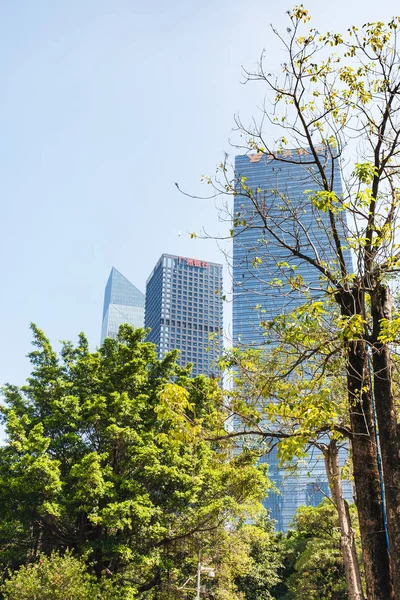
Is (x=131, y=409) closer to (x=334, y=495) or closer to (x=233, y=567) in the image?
(x=334, y=495)

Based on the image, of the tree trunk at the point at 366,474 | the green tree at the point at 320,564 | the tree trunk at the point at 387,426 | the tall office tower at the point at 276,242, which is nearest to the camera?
the tree trunk at the point at 387,426

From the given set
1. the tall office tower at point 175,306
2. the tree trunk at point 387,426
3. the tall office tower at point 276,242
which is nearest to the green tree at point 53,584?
the tall office tower at point 276,242

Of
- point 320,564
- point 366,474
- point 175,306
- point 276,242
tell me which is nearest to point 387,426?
point 366,474

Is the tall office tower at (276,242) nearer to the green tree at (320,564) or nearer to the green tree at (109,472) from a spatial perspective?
the green tree at (109,472)

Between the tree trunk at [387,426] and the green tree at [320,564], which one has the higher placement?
the tree trunk at [387,426]

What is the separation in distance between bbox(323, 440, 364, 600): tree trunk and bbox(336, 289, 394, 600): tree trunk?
4788 millimetres

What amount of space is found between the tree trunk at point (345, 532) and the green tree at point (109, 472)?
427 cm

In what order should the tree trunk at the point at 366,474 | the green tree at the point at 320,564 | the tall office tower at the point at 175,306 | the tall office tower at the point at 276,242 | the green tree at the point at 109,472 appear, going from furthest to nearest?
the tall office tower at the point at 175,306
the green tree at the point at 320,564
the green tree at the point at 109,472
the tall office tower at the point at 276,242
the tree trunk at the point at 366,474

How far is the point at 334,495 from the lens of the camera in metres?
11.4

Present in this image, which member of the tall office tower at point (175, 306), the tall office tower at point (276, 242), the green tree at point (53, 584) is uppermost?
the tall office tower at point (175, 306)

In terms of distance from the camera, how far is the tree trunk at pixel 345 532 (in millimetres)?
10398

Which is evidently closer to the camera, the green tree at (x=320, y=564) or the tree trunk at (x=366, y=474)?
the tree trunk at (x=366, y=474)

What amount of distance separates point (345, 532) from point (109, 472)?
806cm

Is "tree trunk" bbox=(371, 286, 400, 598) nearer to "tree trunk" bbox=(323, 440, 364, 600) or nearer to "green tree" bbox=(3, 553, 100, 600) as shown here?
"tree trunk" bbox=(323, 440, 364, 600)
